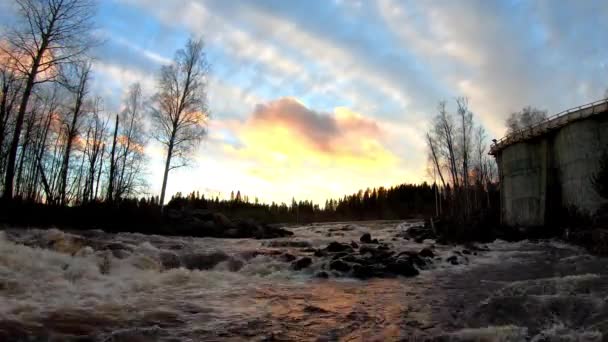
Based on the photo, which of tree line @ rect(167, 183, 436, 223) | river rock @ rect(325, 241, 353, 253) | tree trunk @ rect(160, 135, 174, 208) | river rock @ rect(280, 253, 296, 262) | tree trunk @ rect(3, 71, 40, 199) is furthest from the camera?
tree line @ rect(167, 183, 436, 223)

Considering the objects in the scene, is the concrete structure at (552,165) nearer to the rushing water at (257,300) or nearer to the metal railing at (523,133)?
the metal railing at (523,133)

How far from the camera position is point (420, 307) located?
22.9ft

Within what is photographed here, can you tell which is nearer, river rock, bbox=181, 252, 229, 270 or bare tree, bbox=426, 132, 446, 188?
river rock, bbox=181, 252, 229, 270

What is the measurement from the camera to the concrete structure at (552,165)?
843 inches

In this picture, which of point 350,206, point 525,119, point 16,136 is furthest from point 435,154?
point 350,206

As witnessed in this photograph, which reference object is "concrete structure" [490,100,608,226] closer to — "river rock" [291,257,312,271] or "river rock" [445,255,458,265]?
"river rock" [445,255,458,265]

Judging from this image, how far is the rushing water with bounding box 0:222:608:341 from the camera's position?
512cm

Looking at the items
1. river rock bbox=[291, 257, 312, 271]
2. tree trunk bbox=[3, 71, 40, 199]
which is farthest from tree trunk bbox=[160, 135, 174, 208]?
river rock bbox=[291, 257, 312, 271]

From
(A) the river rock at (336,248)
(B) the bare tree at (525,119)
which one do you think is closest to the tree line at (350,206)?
(B) the bare tree at (525,119)

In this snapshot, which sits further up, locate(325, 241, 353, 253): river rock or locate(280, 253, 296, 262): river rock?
locate(325, 241, 353, 253): river rock

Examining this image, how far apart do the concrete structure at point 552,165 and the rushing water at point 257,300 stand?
479 inches

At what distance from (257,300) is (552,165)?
23.3 meters

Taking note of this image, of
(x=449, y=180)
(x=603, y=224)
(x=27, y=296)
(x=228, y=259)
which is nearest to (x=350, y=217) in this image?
(x=449, y=180)

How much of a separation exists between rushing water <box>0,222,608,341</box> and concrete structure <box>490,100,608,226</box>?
12.2 meters
